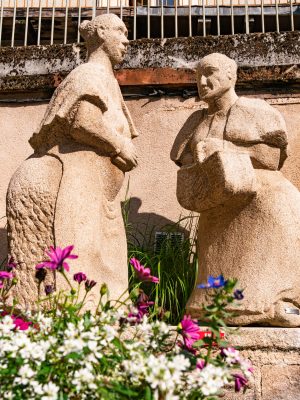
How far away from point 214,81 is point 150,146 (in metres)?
1.52

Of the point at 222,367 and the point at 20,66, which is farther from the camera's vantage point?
the point at 20,66

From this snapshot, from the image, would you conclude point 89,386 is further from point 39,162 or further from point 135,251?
point 135,251

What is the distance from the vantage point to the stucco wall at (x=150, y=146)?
550cm

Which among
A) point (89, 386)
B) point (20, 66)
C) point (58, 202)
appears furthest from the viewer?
point (20, 66)

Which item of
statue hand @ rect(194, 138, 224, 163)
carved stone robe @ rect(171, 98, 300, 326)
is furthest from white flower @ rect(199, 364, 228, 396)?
statue hand @ rect(194, 138, 224, 163)

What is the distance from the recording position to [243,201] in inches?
156

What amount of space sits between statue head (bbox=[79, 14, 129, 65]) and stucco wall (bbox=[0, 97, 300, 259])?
142cm

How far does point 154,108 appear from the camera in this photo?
5.76 m

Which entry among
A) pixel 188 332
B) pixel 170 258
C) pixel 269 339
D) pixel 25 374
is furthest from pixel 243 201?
pixel 25 374

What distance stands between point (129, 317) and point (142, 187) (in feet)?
10.1

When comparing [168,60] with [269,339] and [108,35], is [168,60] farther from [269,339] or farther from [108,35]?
[269,339]

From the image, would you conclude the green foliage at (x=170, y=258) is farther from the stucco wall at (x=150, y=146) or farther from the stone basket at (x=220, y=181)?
the stone basket at (x=220, y=181)

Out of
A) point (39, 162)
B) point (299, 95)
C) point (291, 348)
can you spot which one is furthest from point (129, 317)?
point (299, 95)

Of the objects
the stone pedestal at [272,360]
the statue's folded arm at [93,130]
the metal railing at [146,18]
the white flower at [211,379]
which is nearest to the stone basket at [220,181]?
the statue's folded arm at [93,130]
